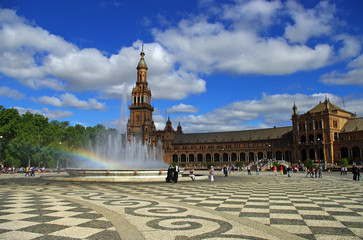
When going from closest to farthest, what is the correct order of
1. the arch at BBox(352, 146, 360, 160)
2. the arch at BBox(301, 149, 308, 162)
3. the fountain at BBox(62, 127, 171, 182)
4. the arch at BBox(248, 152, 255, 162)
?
the fountain at BBox(62, 127, 171, 182) < the arch at BBox(352, 146, 360, 160) < the arch at BBox(301, 149, 308, 162) < the arch at BBox(248, 152, 255, 162)

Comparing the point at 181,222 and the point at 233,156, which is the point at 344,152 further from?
the point at 181,222

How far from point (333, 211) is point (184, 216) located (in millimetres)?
5259

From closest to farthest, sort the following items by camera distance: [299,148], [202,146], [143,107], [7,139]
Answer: [7,139] < [299,148] < [143,107] < [202,146]

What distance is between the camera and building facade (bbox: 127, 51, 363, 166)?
8812cm

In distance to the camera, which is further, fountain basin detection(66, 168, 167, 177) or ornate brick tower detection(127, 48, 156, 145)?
ornate brick tower detection(127, 48, 156, 145)

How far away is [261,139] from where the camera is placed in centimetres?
11469

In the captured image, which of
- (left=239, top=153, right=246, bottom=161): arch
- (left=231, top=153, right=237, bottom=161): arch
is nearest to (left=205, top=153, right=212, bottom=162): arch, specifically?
(left=231, top=153, right=237, bottom=161): arch

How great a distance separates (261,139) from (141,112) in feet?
166

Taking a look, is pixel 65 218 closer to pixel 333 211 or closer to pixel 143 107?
pixel 333 211

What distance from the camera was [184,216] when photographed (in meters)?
8.70

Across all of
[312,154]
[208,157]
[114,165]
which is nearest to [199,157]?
[208,157]

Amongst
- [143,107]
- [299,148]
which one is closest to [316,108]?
[299,148]

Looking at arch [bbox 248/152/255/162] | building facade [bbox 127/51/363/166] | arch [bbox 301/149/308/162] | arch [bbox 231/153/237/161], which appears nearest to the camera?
building facade [bbox 127/51/363/166]

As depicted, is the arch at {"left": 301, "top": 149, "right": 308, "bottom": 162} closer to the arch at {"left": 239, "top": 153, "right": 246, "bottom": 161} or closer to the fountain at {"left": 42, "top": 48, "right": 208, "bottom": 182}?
the arch at {"left": 239, "top": 153, "right": 246, "bottom": 161}
